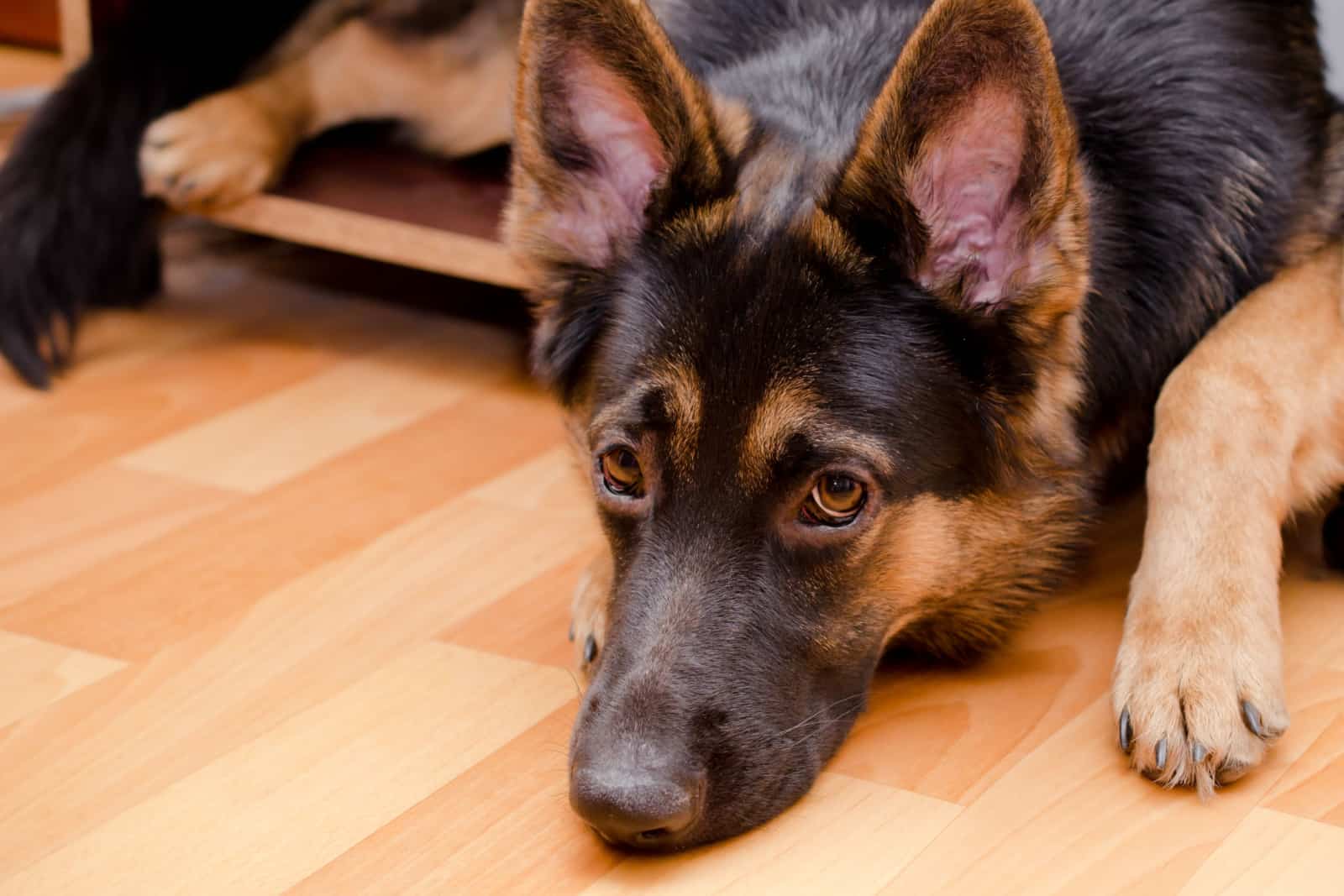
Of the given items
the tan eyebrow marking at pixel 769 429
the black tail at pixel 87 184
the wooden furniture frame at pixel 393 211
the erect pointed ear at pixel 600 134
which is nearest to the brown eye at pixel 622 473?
the tan eyebrow marking at pixel 769 429

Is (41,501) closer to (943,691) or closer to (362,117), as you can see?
(362,117)

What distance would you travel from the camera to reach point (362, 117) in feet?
13.0

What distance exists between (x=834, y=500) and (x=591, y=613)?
0.55 meters

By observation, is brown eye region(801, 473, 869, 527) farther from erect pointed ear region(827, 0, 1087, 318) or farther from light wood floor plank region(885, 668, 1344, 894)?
light wood floor plank region(885, 668, 1344, 894)

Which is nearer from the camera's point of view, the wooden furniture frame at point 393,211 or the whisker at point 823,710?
the whisker at point 823,710

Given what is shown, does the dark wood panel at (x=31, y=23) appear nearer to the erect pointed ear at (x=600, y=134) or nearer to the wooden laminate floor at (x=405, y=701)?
the wooden laminate floor at (x=405, y=701)

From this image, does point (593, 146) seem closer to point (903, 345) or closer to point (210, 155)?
point (903, 345)

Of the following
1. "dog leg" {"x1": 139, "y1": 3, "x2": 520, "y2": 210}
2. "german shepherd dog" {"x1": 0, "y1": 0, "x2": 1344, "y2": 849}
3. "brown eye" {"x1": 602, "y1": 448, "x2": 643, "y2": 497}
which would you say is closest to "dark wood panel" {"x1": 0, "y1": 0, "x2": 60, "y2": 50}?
"dog leg" {"x1": 139, "y1": 3, "x2": 520, "y2": 210}

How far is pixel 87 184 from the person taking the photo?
3.67 meters

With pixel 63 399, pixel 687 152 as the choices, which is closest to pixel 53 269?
pixel 63 399

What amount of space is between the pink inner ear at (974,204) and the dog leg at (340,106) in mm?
1841

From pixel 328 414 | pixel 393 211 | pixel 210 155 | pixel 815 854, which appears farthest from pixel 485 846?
pixel 210 155

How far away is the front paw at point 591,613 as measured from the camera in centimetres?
237

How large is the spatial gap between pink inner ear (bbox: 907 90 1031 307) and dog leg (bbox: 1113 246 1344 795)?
0.45 meters
